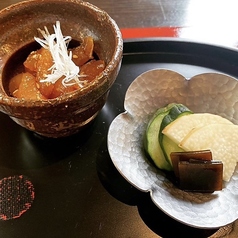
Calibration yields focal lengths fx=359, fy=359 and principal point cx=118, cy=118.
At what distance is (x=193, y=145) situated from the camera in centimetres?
90

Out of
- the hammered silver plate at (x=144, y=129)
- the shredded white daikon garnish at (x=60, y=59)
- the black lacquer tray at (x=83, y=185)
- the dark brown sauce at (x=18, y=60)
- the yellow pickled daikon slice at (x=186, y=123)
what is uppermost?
the shredded white daikon garnish at (x=60, y=59)

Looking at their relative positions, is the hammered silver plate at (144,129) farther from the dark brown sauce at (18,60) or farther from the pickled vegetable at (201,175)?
the dark brown sauce at (18,60)

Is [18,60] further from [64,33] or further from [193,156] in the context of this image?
[193,156]

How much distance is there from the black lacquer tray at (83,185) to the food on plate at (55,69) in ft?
0.55

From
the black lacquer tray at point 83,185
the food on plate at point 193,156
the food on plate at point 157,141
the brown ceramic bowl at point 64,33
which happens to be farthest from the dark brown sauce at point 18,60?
the food on plate at point 193,156

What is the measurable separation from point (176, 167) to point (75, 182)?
27cm

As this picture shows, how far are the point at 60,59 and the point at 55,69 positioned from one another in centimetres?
3

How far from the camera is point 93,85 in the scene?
0.86 m

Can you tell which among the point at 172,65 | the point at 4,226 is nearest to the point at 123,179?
the point at 4,226

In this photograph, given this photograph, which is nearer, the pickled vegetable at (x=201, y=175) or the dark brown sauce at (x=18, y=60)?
the pickled vegetable at (x=201, y=175)

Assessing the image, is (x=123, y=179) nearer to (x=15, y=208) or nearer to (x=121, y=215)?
(x=121, y=215)

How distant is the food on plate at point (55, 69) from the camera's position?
936 mm

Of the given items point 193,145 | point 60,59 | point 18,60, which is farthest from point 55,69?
point 193,145

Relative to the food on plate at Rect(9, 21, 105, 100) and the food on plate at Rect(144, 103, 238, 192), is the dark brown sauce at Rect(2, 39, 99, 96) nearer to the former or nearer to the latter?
the food on plate at Rect(9, 21, 105, 100)
